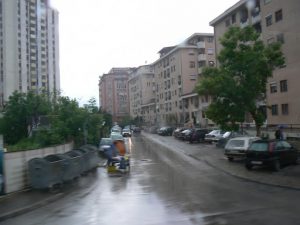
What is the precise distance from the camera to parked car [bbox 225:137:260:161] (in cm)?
2470

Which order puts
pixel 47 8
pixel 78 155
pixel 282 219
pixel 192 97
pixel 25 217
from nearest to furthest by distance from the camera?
1. pixel 282 219
2. pixel 25 217
3. pixel 78 155
4. pixel 192 97
5. pixel 47 8

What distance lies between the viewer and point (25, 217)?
1088 cm

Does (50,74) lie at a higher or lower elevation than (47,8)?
lower

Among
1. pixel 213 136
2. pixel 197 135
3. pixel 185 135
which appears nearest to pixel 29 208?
pixel 213 136

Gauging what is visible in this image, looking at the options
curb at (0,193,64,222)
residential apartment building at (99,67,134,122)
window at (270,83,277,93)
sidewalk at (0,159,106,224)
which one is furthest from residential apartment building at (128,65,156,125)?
curb at (0,193,64,222)

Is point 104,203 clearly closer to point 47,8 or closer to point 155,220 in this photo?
point 155,220

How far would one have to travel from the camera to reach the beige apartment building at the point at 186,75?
273ft

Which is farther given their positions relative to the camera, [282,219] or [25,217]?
[25,217]

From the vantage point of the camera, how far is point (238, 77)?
2617 cm

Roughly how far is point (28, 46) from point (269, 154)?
343 ft

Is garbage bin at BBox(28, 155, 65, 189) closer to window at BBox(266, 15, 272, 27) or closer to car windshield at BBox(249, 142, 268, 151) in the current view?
→ car windshield at BBox(249, 142, 268, 151)

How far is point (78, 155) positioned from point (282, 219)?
12.0 meters

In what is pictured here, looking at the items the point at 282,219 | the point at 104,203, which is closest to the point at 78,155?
the point at 104,203

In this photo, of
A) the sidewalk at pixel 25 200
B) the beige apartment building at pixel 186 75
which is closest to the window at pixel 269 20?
the beige apartment building at pixel 186 75
